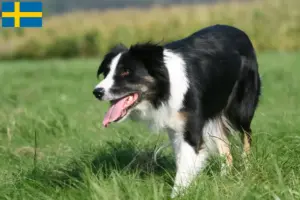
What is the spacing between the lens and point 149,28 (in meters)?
24.1

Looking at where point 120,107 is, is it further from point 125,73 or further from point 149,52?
point 149,52

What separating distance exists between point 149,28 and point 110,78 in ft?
64.9

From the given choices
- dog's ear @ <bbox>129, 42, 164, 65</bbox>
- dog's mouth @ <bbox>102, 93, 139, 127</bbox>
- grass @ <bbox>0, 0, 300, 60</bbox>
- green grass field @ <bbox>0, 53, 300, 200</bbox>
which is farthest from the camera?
grass @ <bbox>0, 0, 300, 60</bbox>

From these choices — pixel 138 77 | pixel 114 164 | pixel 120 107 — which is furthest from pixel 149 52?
pixel 114 164

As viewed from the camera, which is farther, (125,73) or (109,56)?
(109,56)

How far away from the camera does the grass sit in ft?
74.8

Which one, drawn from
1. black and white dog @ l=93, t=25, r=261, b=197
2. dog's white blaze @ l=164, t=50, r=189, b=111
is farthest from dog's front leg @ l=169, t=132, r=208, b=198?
dog's white blaze @ l=164, t=50, r=189, b=111

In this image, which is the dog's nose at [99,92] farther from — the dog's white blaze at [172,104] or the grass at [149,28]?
the grass at [149,28]

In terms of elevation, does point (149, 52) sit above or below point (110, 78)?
above

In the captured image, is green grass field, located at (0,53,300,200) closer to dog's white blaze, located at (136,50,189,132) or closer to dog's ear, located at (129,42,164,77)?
dog's white blaze, located at (136,50,189,132)

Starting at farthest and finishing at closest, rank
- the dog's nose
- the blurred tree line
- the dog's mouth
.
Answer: the blurred tree line → the dog's mouth → the dog's nose

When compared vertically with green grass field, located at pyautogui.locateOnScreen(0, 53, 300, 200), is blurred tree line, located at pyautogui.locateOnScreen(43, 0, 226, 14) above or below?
below

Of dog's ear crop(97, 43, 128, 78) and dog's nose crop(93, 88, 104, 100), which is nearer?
dog's nose crop(93, 88, 104, 100)

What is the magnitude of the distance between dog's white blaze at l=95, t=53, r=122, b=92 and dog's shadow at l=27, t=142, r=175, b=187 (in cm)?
66
